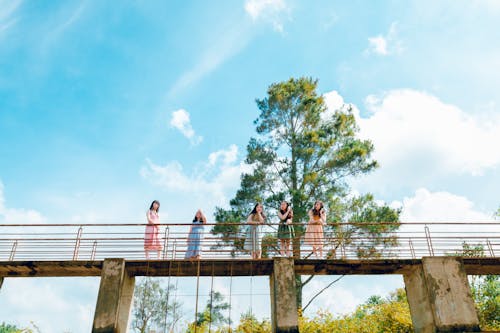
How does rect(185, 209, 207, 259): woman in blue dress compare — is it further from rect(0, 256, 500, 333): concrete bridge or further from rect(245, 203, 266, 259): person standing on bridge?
rect(245, 203, 266, 259): person standing on bridge

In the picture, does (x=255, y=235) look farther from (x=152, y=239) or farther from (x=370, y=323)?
(x=370, y=323)

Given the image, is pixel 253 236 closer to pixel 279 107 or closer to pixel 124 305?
pixel 124 305

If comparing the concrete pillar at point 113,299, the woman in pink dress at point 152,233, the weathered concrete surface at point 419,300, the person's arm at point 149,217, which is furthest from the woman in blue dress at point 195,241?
the weathered concrete surface at point 419,300

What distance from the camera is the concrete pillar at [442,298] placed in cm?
968

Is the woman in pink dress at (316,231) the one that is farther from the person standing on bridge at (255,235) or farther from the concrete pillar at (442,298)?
the concrete pillar at (442,298)

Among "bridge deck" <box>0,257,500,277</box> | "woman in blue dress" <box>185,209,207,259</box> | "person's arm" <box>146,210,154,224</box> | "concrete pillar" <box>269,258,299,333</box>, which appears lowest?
"concrete pillar" <box>269,258,299,333</box>

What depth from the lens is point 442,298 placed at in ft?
32.5

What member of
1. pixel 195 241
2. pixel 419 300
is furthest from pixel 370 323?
pixel 195 241

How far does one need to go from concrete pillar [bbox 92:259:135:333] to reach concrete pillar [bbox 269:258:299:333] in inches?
142

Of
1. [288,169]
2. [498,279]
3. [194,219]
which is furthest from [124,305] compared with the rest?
[498,279]

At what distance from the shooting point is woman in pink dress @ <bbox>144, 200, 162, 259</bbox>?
10.6m

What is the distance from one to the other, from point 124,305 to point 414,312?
24.2 feet

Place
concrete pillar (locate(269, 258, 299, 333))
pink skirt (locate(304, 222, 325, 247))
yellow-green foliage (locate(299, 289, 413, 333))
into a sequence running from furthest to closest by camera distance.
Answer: yellow-green foliage (locate(299, 289, 413, 333)) < pink skirt (locate(304, 222, 325, 247)) < concrete pillar (locate(269, 258, 299, 333))

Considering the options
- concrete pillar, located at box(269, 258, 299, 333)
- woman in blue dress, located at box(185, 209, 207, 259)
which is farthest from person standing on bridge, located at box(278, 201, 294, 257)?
woman in blue dress, located at box(185, 209, 207, 259)
